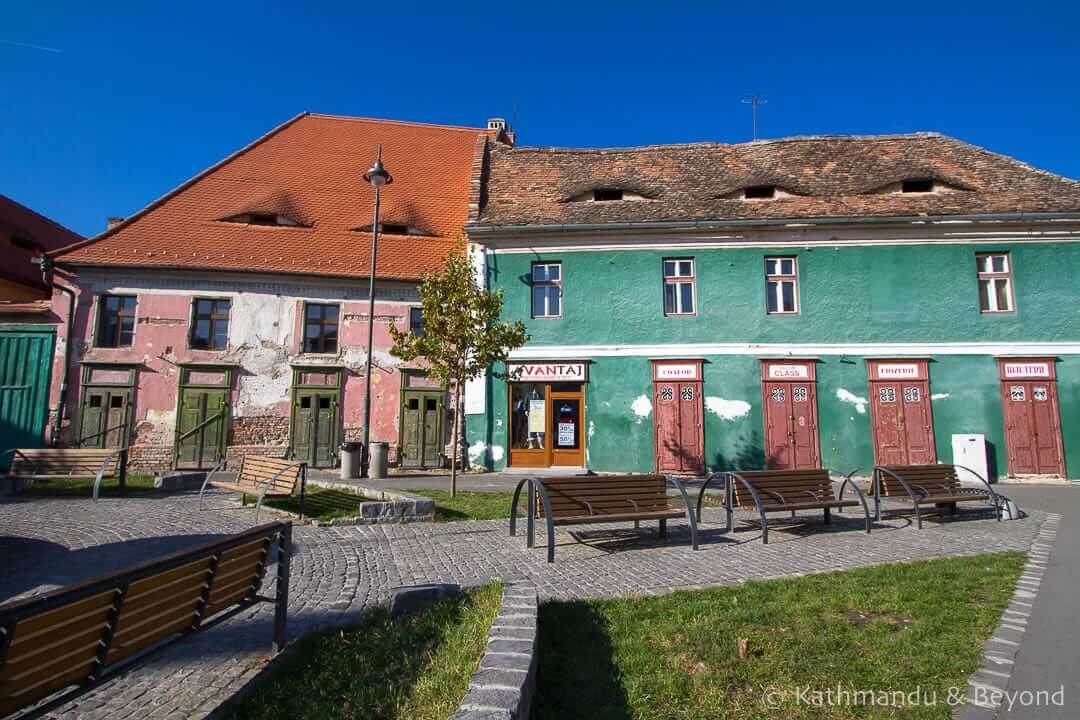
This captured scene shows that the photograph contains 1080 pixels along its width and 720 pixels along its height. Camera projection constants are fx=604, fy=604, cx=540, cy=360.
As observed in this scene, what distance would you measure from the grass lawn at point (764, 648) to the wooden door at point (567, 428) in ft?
36.8

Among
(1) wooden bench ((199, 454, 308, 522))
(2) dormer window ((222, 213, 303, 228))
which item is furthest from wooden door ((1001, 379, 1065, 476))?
(2) dormer window ((222, 213, 303, 228))

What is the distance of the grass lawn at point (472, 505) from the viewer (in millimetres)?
9070

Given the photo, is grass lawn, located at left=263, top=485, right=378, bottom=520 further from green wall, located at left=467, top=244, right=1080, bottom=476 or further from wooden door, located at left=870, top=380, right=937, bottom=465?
wooden door, located at left=870, top=380, right=937, bottom=465

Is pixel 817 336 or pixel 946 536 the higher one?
pixel 817 336

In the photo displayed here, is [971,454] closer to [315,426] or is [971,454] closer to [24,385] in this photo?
[315,426]

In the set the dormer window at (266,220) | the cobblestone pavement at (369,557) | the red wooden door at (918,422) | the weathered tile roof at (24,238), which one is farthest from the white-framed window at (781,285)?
the weathered tile roof at (24,238)

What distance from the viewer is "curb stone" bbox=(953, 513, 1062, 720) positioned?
3.01 metres

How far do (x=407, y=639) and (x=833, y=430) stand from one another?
14911 mm

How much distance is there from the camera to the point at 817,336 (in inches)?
645

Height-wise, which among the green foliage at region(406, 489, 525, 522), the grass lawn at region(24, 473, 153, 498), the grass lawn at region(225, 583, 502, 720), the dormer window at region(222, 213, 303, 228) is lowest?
→ the grass lawn at region(225, 583, 502, 720)

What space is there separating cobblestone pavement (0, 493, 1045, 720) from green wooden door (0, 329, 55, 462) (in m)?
9.41

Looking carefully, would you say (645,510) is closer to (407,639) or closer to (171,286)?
(407,639)

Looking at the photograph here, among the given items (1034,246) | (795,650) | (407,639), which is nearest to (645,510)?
(795,650)

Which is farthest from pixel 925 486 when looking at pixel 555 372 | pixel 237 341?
pixel 237 341
